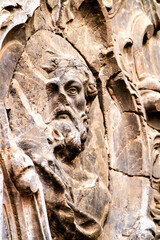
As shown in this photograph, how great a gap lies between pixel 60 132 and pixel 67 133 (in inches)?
2.1

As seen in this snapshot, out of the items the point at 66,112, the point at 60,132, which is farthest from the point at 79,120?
the point at 60,132

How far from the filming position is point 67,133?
534 centimetres

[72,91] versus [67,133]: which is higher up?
[72,91]

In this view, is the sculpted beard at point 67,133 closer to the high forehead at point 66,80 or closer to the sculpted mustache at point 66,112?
the sculpted mustache at point 66,112

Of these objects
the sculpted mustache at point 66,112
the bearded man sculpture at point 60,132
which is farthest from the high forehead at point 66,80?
the sculpted mustache at point 66,112

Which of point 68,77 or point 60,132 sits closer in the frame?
point 60,132

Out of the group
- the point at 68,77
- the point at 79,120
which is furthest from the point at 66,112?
the point at 68,77

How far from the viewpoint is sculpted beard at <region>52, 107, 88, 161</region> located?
208 inches

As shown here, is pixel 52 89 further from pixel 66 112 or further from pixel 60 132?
pixel 60 132

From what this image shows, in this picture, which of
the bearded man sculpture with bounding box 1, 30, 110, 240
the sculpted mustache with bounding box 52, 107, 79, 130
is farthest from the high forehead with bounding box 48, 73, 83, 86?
the sculpted mustache with bounding box 52, 107, 79, 130

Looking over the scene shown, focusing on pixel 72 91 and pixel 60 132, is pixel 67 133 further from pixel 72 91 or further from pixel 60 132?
pixel 72 91

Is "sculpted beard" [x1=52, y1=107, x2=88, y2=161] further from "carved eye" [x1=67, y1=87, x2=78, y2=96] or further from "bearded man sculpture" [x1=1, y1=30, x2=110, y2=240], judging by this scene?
"carved eye" [x1=67, y1=87, x2=78, y2=96]

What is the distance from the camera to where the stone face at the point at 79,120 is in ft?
15.6

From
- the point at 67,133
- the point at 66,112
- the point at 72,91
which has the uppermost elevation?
the point at 72,91
